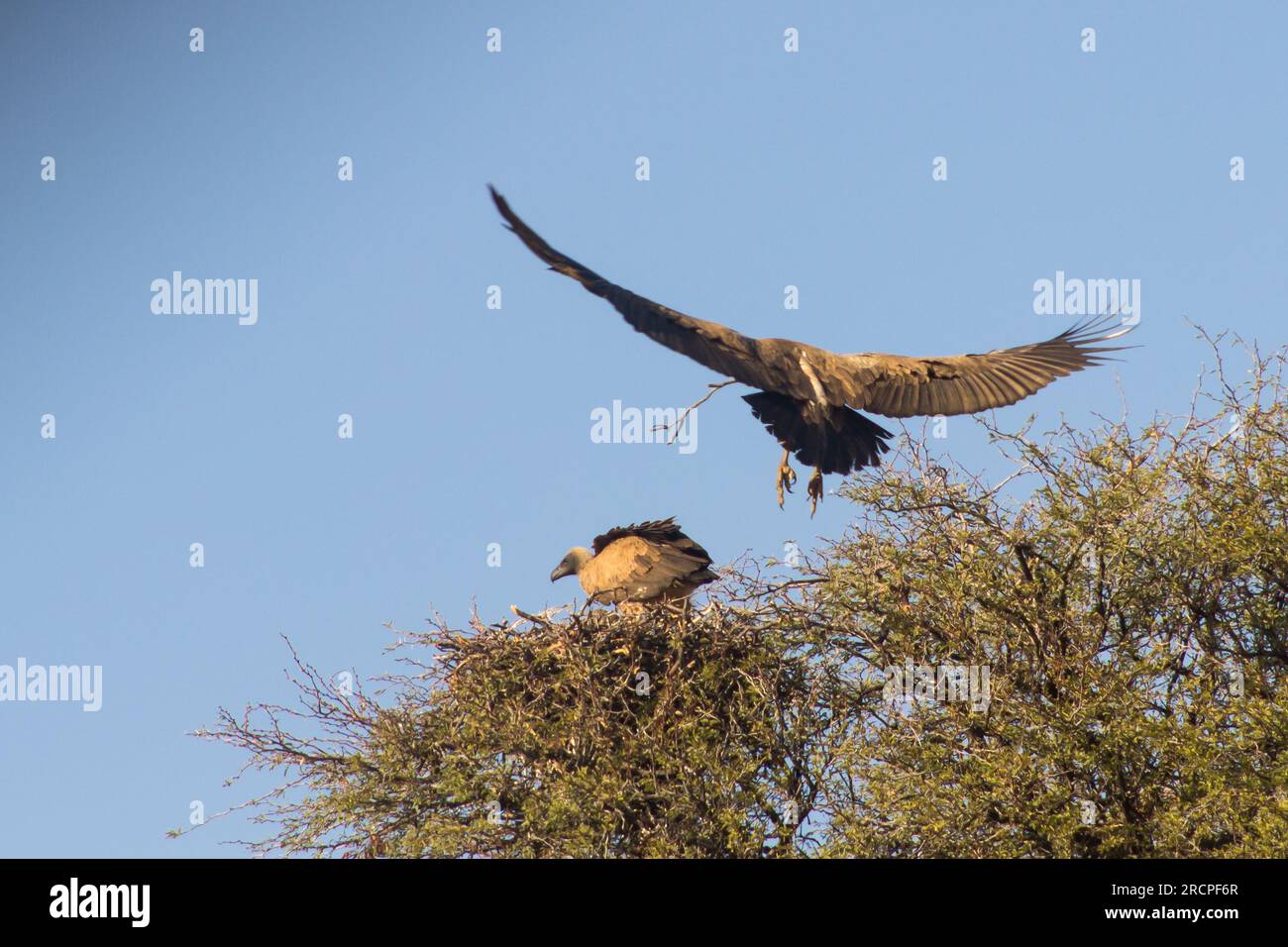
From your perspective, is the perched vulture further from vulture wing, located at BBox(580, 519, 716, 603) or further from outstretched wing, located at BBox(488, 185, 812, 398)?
outstretched wing, located at BBox(488, 185, 812, 398)

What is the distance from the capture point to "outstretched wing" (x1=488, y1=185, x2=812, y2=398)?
12109 mm

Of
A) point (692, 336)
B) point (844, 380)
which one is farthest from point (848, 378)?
point (692, 336)

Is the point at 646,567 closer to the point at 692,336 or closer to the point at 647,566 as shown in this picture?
the point at 647,566

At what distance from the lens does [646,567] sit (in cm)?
1392

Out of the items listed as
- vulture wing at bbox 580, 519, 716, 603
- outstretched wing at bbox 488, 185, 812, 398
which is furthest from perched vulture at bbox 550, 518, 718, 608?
outstretched wing at bbox 488, 185, 812, 398

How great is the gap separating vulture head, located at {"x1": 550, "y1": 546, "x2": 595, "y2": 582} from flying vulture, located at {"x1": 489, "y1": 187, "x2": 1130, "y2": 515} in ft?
8.72

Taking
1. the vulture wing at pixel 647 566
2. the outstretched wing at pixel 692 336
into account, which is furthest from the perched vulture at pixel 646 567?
the outstretched wing at pixel 692 336

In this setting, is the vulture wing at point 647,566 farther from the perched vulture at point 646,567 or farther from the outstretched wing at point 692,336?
the outstretched wing at point 692,336

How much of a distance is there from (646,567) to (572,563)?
2179 millimetres
